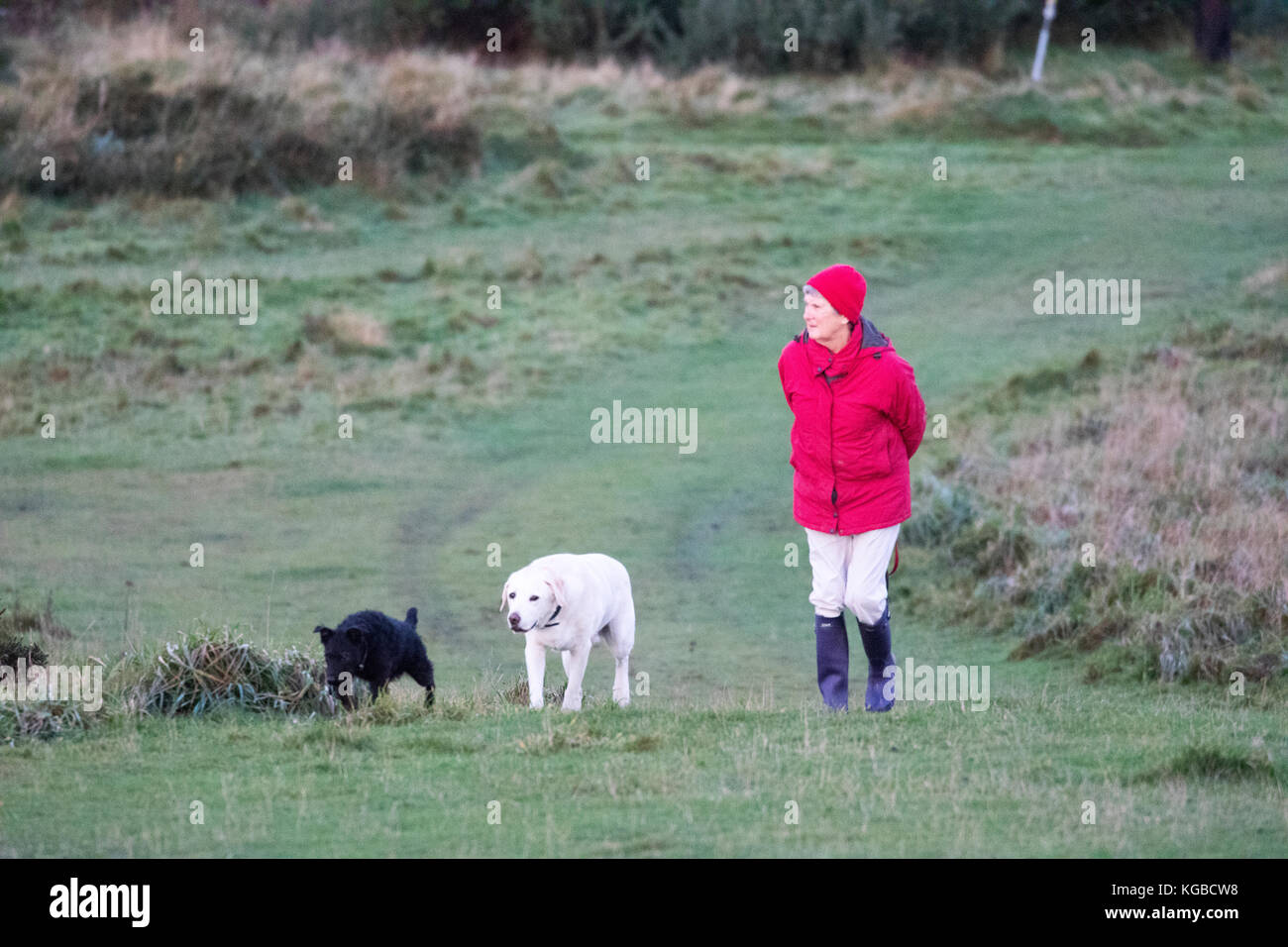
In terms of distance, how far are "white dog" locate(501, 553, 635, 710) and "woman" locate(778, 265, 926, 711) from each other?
1.34 m

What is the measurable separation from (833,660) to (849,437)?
4.04 feet

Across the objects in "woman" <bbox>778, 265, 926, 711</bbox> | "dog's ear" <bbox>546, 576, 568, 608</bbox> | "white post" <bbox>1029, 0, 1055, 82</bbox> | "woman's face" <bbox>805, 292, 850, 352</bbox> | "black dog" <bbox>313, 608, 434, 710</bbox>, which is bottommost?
"black dog" <bbox>313, 608, 434, 710</bbox>

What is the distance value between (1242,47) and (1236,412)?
1130 inches

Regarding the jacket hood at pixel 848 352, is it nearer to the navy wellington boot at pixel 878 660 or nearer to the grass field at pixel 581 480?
the navy wellington boot at pixel 878 660

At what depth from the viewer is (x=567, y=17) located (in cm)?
4347

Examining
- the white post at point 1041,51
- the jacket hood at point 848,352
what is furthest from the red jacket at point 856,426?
the white post at point 1041,51

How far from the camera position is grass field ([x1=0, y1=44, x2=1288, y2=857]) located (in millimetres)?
7527

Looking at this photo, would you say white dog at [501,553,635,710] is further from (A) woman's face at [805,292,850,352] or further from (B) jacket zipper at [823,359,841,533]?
(A) woman's face at [805,292,850,352]

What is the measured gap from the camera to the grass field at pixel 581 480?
7527mm

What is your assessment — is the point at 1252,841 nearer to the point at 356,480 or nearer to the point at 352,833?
the point at 352,833

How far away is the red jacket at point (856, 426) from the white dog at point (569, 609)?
1.46 meters

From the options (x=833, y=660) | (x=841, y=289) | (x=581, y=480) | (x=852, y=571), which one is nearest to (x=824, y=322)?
(x=841, y=289)

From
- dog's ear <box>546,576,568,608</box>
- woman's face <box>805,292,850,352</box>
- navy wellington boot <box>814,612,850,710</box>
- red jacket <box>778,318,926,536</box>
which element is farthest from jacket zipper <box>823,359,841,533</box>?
dog's ear <box>546,576,568,608</box>

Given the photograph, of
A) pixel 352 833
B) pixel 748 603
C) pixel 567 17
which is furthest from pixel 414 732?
pixel 567 17
